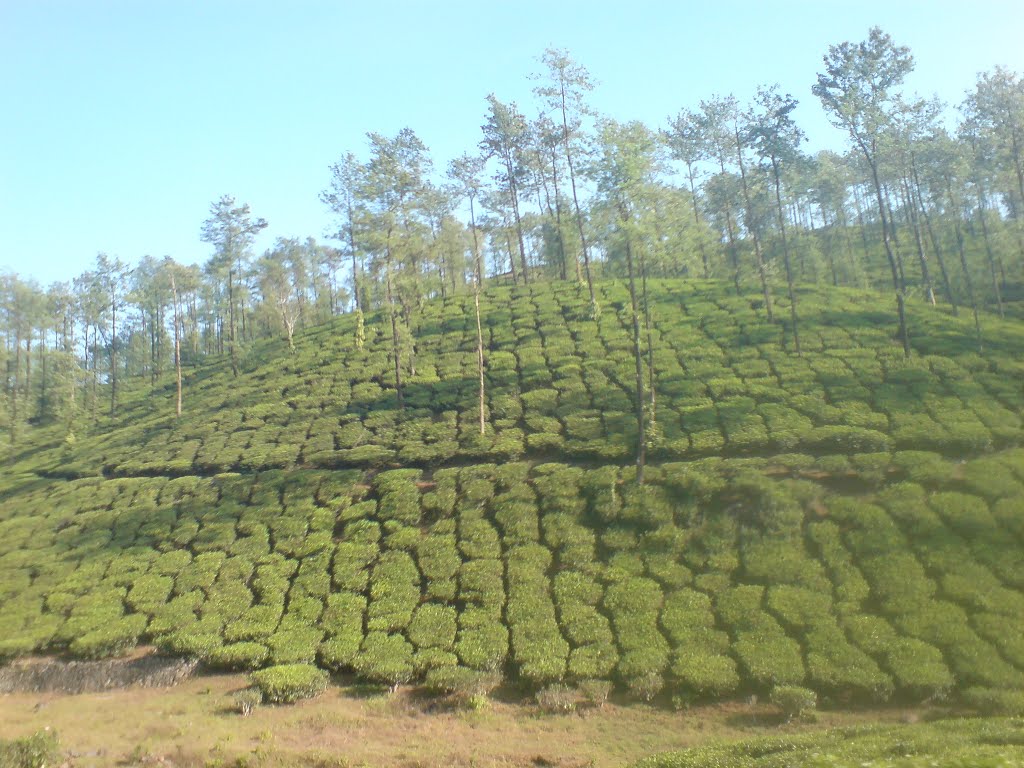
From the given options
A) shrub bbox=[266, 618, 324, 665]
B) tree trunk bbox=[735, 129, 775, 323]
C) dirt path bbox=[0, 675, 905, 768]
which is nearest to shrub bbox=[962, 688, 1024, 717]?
dirt path bbox=[0, 675, 905, 768]

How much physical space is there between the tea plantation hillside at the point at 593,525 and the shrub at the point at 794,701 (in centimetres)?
46

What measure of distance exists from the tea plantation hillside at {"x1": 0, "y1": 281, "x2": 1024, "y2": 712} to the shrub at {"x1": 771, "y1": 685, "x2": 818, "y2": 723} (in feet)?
1.51

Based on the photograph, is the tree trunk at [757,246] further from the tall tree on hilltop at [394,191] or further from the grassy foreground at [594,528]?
the tall tree on hilltop at [394,191]

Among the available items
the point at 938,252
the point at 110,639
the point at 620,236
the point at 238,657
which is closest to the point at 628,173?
the point at 620,236

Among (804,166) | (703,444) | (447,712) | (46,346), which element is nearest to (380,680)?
(447,712)

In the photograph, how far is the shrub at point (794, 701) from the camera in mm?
15531

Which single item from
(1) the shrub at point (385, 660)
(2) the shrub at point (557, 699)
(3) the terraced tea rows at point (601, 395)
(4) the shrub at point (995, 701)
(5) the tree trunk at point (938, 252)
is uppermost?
(5) the tree trunk at point (938, 252)

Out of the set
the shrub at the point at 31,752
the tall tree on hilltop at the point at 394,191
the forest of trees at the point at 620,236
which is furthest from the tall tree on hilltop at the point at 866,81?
the shrub at the point at 31,752

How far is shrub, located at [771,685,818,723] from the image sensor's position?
15531 mm

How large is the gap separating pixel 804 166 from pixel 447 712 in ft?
103

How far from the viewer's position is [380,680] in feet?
61.5

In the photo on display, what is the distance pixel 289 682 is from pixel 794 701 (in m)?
12.6

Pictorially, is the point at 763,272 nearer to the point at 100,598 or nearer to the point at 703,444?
the point at 703,444

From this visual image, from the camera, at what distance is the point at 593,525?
23281mm
